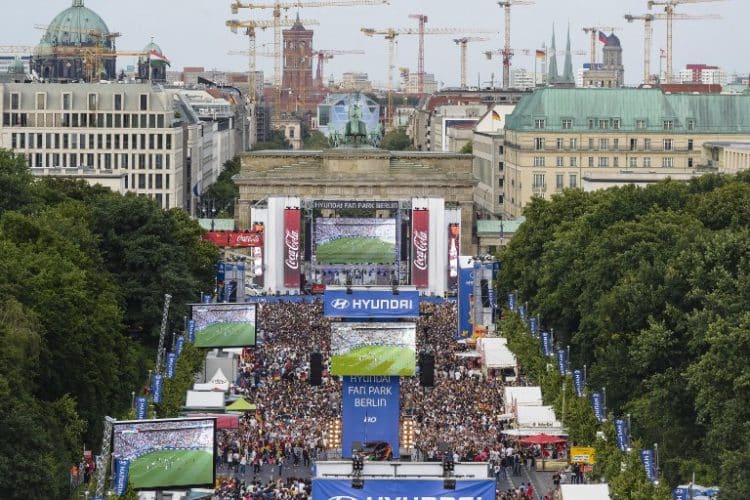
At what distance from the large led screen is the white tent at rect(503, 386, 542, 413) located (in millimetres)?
47924

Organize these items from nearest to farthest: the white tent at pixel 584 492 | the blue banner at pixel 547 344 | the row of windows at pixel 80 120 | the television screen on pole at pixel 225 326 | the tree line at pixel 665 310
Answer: the white tent at pixel 584 492 < the tree line at pixel 665 310 < the television screen on pole at pixel 225 326 < the blue banner at pixel 547 344 < the row of windows at pixel 80 120

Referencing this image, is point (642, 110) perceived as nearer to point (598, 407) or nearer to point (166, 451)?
point (598, 407)

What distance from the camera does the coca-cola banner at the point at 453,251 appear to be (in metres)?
132

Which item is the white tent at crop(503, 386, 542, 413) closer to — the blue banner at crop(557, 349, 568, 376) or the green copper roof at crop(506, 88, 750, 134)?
the blue banner at crop(557, 349, 568, 376)

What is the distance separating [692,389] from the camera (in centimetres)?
7125

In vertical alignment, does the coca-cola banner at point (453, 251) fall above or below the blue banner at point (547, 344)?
above

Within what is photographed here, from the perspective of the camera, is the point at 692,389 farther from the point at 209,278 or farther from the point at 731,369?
the point at 209,278

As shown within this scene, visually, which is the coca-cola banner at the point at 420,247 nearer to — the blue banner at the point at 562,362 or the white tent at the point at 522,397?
the blue banner at the point at 562,362

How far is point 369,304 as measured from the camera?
7444 cm

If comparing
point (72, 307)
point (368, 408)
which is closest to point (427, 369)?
point (368, 408)

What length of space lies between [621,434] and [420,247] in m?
61.3

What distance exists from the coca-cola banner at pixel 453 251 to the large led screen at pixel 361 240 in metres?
3.43

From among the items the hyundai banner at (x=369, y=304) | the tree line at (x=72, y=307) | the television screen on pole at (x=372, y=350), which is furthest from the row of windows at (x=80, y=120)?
the television screen on pole at (x=372, y=350)

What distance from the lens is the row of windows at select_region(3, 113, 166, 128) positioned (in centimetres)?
17112
